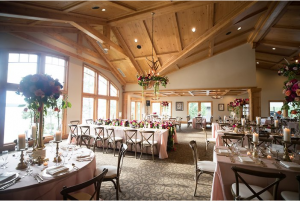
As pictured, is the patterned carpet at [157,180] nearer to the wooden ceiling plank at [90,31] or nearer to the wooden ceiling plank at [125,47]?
the wooden ceiling plank at [90,31]

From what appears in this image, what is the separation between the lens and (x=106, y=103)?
949cm

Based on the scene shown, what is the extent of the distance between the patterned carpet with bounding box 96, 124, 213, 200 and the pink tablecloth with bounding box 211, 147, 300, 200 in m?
0.59

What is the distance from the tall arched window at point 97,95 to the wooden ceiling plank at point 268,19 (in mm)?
7980

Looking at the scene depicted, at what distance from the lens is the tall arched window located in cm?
802

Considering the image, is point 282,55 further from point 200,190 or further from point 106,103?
point 106,103

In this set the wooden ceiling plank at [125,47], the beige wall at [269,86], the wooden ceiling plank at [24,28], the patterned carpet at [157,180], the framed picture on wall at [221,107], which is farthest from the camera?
the framed picture on wall at [221,107]

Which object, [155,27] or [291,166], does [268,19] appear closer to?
[155,27]

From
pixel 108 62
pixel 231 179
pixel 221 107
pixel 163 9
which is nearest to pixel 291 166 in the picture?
pixel 231 179

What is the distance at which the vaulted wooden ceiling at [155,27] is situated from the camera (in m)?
4.34

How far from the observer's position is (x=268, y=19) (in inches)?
220

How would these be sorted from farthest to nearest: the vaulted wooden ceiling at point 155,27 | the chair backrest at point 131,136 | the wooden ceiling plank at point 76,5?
1. the chair backrest at point 131,136
2. the vaulted wooden ceiling at point 155,27
3. the wooden ceiling plank at point 76,5

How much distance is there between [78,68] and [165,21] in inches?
190

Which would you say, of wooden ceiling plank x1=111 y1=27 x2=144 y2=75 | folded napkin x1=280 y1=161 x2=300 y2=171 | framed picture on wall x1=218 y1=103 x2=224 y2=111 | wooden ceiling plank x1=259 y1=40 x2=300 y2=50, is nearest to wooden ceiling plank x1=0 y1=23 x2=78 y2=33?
wooden ceiling plank x1=111 y1=27 x2=144 y2=75

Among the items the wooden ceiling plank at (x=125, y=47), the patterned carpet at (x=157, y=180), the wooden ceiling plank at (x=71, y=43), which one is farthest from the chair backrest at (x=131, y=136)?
the wooden ceiling plank at (x=71, y=43)
